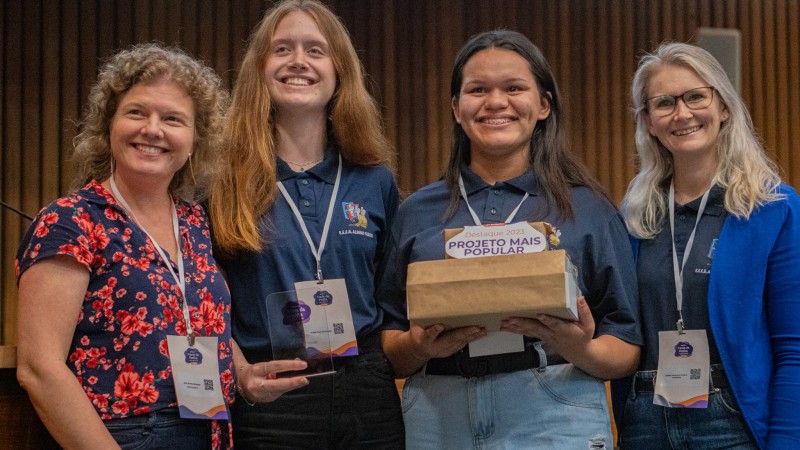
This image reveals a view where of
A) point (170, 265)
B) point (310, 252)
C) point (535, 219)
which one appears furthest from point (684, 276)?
point (170, 265)

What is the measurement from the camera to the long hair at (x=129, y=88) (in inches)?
81.0

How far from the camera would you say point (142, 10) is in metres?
5.94

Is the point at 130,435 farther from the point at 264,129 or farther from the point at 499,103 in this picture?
the point at 499,103

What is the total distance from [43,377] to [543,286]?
38.9 inches

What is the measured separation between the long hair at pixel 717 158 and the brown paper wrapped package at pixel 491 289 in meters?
0.63

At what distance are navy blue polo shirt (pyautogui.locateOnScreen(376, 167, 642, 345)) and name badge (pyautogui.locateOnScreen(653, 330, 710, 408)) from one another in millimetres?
83

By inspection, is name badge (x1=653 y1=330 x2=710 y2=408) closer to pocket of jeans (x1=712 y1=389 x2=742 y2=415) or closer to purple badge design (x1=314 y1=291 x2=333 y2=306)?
pocket of jeans (x1=712 y1=389 x2=742 y2=415)

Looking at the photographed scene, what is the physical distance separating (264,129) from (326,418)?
769 mm

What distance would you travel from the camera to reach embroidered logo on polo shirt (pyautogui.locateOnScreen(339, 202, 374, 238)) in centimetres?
235

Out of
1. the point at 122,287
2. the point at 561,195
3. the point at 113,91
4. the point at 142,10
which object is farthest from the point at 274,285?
the point at 142,10

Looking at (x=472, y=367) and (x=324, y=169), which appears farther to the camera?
(x=324, y=169)

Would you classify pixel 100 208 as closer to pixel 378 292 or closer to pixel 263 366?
pixel 263 366

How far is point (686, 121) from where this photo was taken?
2383 millimetres

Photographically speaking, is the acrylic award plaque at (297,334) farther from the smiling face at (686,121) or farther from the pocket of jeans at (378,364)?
the smiling face at (686,121)
